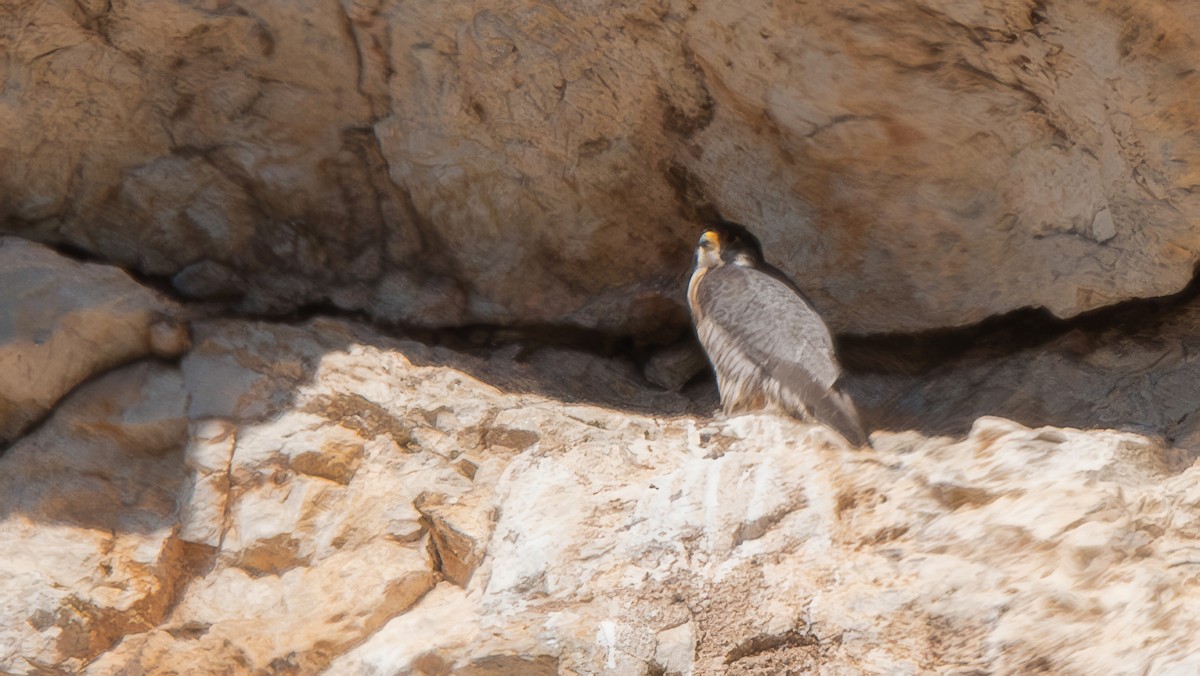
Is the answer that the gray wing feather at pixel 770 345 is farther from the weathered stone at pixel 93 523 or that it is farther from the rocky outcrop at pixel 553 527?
the weathered stone at pixel 93 523

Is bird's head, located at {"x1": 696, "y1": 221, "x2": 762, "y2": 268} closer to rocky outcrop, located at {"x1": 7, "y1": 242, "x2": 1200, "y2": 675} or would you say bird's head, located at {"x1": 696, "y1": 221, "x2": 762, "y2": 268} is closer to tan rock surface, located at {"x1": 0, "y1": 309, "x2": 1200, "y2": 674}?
rocky outcrop, located at {"x1": 7, "y1": 242, "x2": 1200, "y2": 675}

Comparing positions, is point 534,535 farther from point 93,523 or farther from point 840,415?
point 93,523

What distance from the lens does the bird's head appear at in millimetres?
4762

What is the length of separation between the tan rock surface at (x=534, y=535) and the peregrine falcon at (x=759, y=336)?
0.48 feet

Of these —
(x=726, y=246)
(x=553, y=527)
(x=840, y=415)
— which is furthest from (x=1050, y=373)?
(x=553, y=527)

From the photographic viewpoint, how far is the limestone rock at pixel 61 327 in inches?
155

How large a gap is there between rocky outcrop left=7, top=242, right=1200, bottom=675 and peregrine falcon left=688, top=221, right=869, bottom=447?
147mm

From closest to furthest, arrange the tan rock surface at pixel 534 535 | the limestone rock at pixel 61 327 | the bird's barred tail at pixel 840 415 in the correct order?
1. the tan rock surface at pixel 534 535
2. the bird's barred tail at pixel 840 415
3. the limestone rock at pixel 61 327

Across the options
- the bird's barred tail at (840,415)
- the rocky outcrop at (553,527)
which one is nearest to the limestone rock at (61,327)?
the rocky outcrop at (553,527)

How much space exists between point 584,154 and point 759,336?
120 centimetres

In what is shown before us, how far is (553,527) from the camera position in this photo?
11.3 ft

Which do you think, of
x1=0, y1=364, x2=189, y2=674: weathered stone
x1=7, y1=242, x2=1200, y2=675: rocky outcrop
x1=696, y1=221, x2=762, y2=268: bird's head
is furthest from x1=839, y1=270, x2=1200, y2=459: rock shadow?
x1=0, y1=364, x2=189, y2=674: weathered stone

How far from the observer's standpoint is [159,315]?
13.8 feet

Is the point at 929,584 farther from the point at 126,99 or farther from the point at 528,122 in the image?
the point at 126,99
